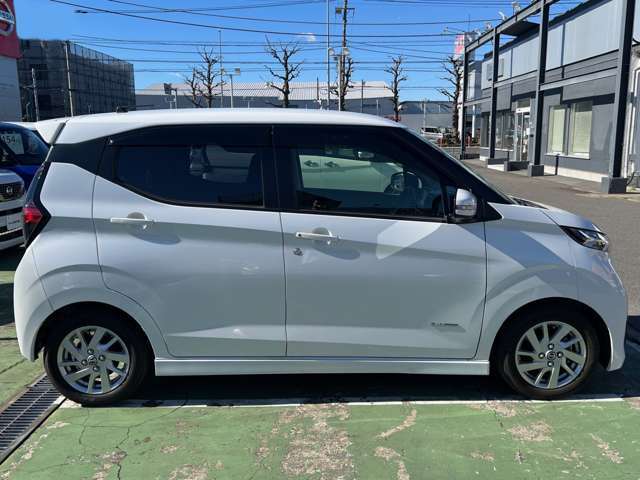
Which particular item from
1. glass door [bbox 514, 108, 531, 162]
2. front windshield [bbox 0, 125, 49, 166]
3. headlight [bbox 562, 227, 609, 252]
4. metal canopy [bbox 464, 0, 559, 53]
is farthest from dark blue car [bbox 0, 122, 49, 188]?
glass door [bbox 514, 108, 531, 162]

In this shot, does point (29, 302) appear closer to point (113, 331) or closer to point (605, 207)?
point (113, 331)

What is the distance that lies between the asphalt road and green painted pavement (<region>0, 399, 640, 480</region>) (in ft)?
8.18

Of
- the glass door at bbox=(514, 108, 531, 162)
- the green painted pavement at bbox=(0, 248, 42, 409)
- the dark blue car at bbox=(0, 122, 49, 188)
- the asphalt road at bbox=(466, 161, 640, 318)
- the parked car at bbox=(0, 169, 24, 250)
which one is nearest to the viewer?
the green painted pavement at bbox=(0, 248, 42, 409)

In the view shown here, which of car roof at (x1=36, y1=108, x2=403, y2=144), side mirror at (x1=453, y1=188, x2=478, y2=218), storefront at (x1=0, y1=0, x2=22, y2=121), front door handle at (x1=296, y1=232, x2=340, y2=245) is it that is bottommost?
front door handle at (x1=296, y1=232, x2=340, y2=245)

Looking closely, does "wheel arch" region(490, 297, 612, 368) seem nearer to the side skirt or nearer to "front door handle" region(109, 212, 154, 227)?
the side skirt

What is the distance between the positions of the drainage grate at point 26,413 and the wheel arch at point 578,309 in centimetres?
296

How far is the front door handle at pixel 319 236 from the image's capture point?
3428mm

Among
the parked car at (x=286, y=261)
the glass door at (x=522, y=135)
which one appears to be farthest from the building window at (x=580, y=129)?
the parked car at (x=286, y=261)

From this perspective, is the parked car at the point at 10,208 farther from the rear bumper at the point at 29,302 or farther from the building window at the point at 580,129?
the building window at the point at 580,129

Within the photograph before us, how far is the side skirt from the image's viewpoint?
358cm

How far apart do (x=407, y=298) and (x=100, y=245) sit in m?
1.92

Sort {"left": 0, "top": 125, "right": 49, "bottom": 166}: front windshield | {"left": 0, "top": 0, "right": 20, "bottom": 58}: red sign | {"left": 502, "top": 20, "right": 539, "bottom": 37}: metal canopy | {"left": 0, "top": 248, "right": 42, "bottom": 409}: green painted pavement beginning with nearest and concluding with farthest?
{"left": 0, "top": 248, "right": 42, "bottom": 409}: green painted pavement
{"left": 0, "top": 125, "right": 49, "bottom": 166}: front windshield
{"left": 502, "top": 20, "right": 539, "bottom": 37}: metal canopy
{"left": 0, "top": 0, "right": 20, "bottom": 58}: red sign

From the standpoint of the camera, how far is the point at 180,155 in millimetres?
3568

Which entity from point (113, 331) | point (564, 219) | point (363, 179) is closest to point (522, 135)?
point (564, 219)
